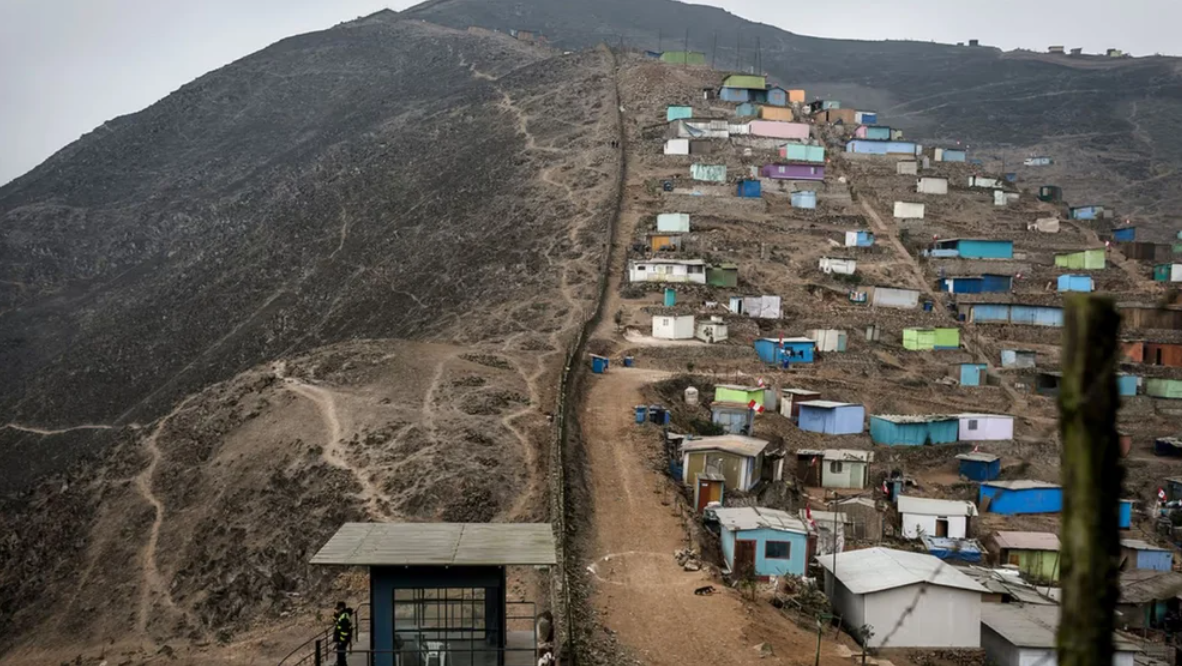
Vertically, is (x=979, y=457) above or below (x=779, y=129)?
below

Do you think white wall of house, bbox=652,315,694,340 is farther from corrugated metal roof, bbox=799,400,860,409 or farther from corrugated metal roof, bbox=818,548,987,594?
corrugated metal roof, bbox=818,548,987,594

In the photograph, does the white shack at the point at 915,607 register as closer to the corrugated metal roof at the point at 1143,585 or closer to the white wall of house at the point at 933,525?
the corrugated metal roof at the point at 1143,585

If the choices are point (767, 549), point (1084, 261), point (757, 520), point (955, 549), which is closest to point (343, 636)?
point (767, 549)

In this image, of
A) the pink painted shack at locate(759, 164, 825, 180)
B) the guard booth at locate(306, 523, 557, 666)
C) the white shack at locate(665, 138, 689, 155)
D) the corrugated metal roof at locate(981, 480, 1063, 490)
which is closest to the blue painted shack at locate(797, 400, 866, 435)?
the corrugated metal roof at locate(981, 480, 1063, 490)

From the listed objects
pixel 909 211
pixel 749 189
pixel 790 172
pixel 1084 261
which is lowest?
pixel 1084 261

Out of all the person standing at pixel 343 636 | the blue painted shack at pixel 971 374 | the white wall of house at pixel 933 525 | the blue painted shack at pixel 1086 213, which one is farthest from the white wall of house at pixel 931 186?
the person standing at pixel 343 636

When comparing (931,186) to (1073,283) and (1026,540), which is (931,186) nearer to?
(1073,283)

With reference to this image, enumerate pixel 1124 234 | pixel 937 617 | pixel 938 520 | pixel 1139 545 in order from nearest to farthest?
pixel 937 617, pixel 1139 545, pixel 938 520, pixel 1124 234

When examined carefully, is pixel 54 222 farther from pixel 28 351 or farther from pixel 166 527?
pixel 166 527
